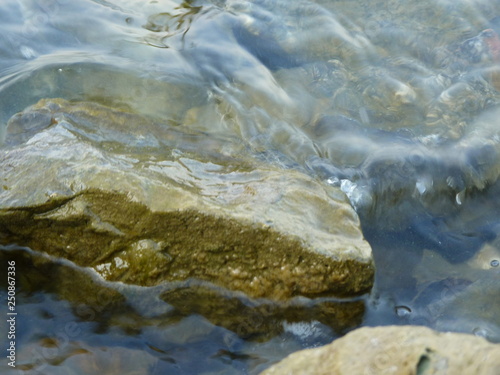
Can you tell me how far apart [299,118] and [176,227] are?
79.4 inches

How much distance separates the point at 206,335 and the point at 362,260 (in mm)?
918

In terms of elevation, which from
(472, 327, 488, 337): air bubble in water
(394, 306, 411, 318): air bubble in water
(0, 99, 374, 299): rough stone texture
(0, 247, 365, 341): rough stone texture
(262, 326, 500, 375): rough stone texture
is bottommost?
(394, 306, 411, 318): air bubble in water

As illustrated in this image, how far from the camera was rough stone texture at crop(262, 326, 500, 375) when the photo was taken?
1.77 m

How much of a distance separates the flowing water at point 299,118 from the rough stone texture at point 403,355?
0.76m

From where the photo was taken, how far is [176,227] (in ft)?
9.09

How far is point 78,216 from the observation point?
9.12ft

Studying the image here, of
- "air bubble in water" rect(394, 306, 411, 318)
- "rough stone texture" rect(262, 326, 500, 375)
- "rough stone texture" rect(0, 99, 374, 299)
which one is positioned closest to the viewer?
"rough stone texture" rect(262, 326, 500, 375)

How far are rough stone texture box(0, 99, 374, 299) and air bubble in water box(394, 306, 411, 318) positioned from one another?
0.90 ft

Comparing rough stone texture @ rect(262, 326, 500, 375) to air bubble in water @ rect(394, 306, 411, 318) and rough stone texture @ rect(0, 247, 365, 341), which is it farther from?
air bubble in water @ rect(394, 306, 411, 318)

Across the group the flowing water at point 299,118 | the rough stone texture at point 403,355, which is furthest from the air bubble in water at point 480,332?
the rough stone texture at point 403,355

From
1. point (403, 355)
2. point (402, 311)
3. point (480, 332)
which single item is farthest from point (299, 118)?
point (403, 355)

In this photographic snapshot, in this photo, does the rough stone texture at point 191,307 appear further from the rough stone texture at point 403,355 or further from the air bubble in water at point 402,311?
the rough stone texture at point 403,355

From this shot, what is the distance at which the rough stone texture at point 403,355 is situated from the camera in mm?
1769

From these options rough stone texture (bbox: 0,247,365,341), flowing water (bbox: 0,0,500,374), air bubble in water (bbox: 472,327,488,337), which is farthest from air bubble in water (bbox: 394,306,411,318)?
air bubble in water (bbox: 472,327,488,337)
